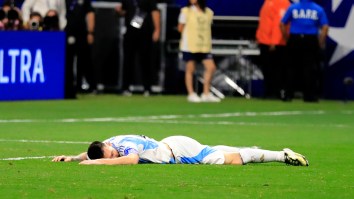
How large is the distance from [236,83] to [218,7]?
1.86 metres

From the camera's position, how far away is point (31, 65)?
1075 inches

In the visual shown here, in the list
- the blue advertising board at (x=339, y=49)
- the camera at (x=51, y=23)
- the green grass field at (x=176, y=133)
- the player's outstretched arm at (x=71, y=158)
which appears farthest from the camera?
the blue advertising board at (x=339, y=49)

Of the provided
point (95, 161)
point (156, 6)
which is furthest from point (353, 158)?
point (156, 6)

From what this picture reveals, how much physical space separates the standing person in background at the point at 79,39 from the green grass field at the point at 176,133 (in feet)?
2.58

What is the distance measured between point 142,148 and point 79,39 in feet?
54.7

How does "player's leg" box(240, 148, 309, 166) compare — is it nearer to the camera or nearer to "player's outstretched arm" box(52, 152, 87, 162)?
"player's outstretched arm" box(52, 152, 87, 162)

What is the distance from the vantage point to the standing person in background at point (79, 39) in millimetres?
28859

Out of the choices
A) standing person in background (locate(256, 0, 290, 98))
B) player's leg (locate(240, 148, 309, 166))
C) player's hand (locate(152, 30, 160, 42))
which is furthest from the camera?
player's leg (locate(240, 148, 309, 166))

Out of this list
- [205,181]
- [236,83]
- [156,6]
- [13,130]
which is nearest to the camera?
[205,181]

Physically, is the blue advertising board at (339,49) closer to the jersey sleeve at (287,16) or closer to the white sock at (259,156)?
the jersey sleeve at (287,16)

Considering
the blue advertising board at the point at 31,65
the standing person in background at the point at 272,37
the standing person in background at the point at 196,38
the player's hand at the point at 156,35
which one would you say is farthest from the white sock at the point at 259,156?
the player's hand at the point at 156,35

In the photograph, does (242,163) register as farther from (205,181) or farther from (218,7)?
(218,7)

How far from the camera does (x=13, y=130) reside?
20.0m

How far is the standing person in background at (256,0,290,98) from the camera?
30612 mm
